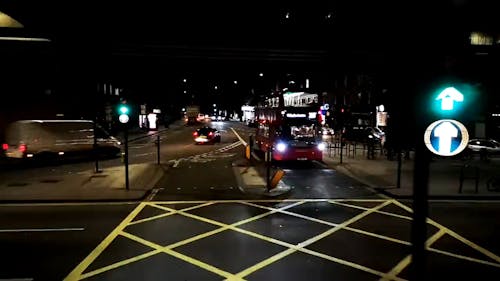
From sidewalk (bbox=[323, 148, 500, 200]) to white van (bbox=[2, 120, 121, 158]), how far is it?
13.8 m

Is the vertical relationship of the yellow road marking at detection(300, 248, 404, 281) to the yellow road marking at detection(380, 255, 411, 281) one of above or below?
below

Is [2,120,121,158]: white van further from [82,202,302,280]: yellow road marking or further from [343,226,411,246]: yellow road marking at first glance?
[343,226,411,246]: yellow road marking

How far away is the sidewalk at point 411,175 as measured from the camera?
621 inches

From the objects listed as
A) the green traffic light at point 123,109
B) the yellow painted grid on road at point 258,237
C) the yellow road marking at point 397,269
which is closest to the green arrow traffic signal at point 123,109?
the green traffic light at point 123,109

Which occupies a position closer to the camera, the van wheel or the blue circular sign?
the blue circular sign

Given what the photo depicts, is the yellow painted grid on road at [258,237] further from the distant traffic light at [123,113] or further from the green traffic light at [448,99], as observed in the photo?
the green traffic light at [448,99]

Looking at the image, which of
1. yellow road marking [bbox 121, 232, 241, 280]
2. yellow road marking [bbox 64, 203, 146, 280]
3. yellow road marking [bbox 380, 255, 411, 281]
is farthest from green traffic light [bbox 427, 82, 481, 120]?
yellow road marking [bbox 64, 203, 146, 280]

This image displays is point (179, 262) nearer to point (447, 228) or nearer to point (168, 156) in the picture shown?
point (447, 228)

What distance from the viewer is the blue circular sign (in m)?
3.42

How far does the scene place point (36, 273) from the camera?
26.5 ft

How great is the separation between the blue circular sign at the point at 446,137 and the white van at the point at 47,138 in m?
24.7

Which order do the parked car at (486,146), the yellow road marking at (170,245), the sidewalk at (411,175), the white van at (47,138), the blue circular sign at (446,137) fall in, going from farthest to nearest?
the parked car at (486,146) < the white van at (47,138) < the sidewalk at (411,175) < the yellow road marking at (170,245) < the blue circular sign at (446,137)

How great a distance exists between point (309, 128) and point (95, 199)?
13.2 m

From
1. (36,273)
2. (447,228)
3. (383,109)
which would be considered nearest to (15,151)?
(36,273)
